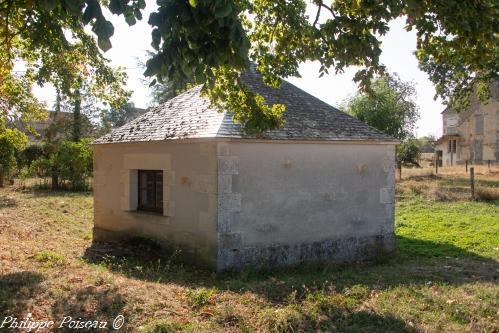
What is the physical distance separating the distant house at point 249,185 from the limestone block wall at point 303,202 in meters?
0.02

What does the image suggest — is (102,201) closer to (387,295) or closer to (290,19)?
(290,19)

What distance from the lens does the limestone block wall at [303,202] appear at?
900 centimetres

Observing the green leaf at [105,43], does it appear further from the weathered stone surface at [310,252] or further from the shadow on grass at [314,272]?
the weathered stone surface at [310,252]

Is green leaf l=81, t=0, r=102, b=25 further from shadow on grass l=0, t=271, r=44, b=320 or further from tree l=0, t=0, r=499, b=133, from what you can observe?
shadow on grass l=0, t=271, r=44, b=320

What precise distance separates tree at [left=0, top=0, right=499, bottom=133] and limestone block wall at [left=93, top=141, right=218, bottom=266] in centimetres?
174

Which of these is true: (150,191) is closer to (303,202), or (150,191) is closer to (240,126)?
(240,126)

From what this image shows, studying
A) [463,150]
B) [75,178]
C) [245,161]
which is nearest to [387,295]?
[245,161]

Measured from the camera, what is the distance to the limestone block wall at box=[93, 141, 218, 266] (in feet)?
29.6

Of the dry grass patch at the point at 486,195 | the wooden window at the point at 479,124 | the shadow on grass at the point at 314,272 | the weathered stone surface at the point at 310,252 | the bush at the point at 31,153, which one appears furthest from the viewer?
the wooden window at the point at 479,124

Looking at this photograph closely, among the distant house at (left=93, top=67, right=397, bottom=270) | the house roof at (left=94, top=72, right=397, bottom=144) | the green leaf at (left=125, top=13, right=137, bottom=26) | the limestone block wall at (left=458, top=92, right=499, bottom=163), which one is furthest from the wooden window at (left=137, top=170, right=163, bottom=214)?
the limestone block wall at (left=458, top=92, right=499, bottom=163)

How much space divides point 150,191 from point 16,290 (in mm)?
5201

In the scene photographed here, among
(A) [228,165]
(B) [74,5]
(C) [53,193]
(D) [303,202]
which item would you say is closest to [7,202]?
(C) [53,193]

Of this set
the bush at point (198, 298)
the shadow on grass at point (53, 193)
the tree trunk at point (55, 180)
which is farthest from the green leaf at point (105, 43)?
the tree trunk at point (55, 180)

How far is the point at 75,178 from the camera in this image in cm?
2172
